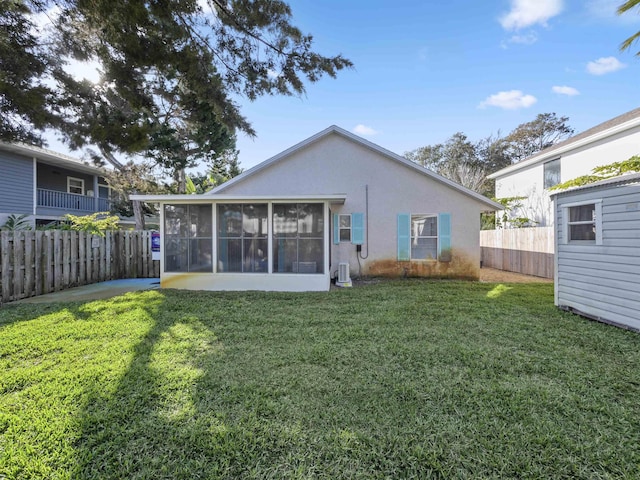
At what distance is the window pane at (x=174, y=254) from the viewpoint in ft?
27.1

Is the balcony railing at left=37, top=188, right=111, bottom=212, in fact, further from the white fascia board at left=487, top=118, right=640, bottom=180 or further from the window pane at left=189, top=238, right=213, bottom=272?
the white fascia board at left=487, top=118, right=640, bottom=180

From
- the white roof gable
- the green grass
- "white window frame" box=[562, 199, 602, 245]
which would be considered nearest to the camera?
the green grass

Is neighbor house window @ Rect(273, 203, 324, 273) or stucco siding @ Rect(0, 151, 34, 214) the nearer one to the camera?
neighbor house window @ Rect(273, 203, 324, 273)

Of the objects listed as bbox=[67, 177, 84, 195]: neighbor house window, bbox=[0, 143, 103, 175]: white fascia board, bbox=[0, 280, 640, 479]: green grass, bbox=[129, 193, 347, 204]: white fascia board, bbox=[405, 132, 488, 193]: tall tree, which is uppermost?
bbox=[405, 132, 488, 193]: tall tree

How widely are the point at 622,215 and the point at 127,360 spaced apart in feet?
25.5

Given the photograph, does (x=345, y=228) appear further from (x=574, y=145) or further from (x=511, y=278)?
(x=574, y=145)

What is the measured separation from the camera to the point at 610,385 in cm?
311

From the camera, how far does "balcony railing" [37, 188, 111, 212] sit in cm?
1364

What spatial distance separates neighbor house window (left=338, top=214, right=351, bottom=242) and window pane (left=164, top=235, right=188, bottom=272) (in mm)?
4953

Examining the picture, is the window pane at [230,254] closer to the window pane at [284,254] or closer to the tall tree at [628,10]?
the window pane at [284,254]

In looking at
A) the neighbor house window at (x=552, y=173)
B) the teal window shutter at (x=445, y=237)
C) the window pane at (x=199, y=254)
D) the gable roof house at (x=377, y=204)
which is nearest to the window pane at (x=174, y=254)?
the gable roof house at (x=377, y=204)

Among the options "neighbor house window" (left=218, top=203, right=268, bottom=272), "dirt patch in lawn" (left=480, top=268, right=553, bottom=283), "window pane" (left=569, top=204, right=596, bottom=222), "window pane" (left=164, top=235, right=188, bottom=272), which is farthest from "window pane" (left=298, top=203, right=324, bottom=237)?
"dirt patch in lawn" (left=480, top=268, right=553, bottom=283)

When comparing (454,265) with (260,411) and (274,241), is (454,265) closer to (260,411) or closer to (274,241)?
(274,241)

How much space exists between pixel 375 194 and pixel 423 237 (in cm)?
221
